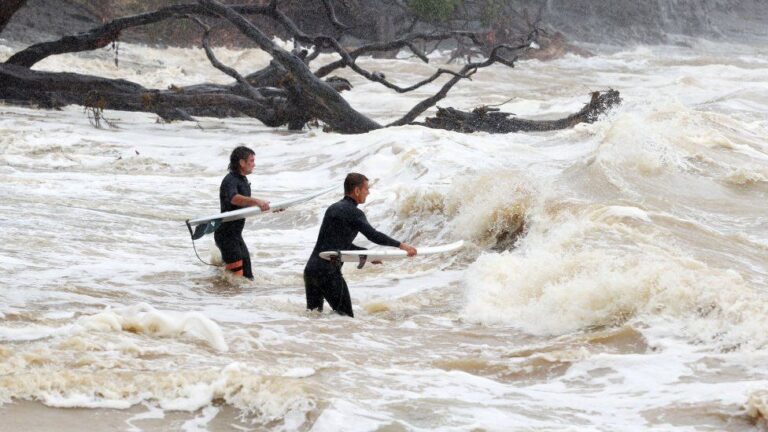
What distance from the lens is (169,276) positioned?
367 inches

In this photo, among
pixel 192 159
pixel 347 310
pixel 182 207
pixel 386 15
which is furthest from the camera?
pixel 386 15

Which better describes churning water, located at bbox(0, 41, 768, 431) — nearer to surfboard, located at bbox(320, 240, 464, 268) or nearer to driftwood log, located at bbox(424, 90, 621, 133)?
surfboard, located at bbox(320, 240, 464, 268)

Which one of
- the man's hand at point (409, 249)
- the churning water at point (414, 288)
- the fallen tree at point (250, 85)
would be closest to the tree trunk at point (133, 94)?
the fallen tree at point (250, 85)

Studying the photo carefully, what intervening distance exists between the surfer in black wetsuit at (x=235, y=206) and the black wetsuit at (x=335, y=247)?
129 cm

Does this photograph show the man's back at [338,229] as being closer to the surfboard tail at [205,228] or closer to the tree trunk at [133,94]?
the surfboard tail at [205,228]

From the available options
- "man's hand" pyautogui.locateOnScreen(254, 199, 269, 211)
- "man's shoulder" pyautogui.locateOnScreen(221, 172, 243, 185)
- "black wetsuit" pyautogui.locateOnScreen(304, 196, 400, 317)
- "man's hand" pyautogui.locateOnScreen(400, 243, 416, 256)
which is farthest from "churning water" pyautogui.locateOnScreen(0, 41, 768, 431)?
"man's shoulder" pyautogui.locateOnScreen(221, 172, 243, 185)

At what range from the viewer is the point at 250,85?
66.2 feet

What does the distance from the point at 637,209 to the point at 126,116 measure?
13486mm

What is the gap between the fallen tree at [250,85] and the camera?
1872 cm

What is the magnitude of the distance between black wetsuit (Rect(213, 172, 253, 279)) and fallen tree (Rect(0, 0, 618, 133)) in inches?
372

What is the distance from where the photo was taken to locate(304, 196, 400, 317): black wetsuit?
7.77 m

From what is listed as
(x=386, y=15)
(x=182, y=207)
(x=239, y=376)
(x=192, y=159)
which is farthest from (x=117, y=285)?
(x=386, y=15)

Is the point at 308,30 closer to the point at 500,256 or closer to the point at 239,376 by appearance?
the point at 500,256

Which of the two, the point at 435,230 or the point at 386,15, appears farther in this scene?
the point at 386,15
